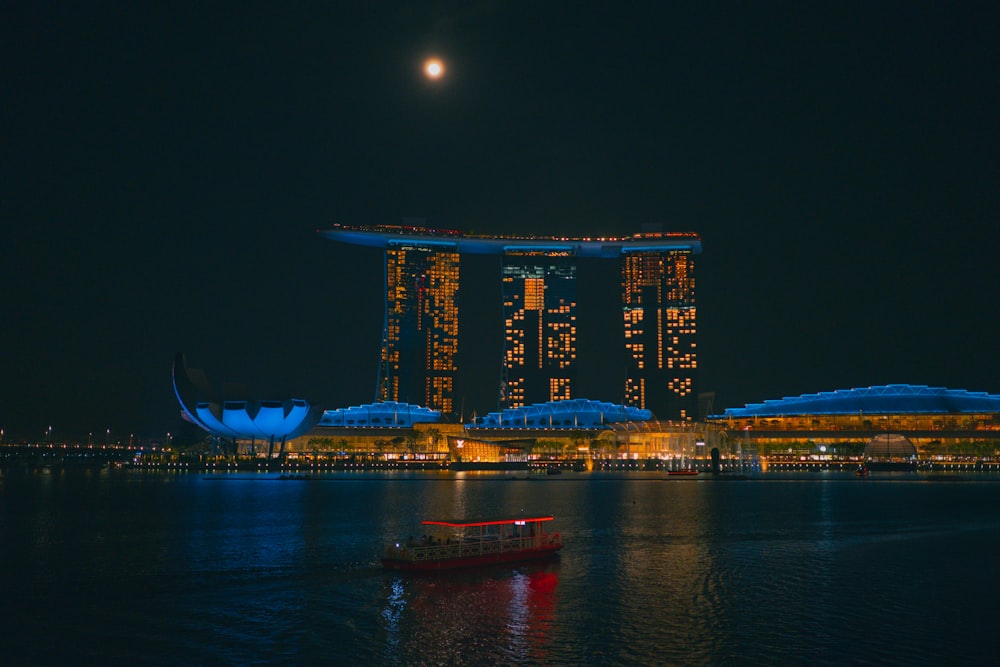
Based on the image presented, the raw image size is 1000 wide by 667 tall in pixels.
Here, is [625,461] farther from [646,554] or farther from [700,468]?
[646,554]

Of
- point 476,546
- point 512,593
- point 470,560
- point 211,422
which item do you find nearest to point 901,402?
point 211,422

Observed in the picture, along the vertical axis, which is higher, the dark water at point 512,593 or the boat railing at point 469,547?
the boat railing at point 469,547

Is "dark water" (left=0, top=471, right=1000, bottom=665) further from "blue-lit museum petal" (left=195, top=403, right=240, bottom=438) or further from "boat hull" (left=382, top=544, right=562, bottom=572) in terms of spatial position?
"blue-lit museum petal" (left=195, top=403, right=240, bottom=438)

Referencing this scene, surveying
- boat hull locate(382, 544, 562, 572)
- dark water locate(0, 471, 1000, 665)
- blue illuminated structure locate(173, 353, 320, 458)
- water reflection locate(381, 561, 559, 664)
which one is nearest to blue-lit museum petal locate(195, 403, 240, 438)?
blue illuminated structure locate(173, 353, 320, 458)

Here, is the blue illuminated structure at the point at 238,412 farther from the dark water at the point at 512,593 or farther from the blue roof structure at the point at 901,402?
the blue roof structure at the point at 901,402

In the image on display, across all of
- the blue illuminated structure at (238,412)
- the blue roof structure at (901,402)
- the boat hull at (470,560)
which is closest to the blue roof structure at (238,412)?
the blue illuminated structure at (238,412)

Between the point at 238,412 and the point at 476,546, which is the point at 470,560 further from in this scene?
the point at 238,412
